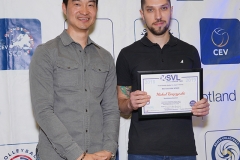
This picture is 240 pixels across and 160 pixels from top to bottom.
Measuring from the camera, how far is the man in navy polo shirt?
6.34 feet

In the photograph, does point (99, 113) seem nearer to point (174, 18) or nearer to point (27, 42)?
point (27, 42)

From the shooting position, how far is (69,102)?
179cm

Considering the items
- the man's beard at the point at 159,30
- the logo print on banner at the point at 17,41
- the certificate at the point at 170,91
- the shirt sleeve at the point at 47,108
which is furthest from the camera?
the logo print on banner at the point at 17,41

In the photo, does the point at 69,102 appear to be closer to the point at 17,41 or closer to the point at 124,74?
the point at 124,74

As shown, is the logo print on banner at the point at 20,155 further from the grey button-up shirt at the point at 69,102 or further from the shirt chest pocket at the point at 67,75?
the shirt chest pocket at the point at 67,75

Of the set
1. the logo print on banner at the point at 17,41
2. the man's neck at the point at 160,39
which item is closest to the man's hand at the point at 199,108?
the man's neck at the point at 160,39

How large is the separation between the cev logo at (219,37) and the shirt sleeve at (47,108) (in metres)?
1.39

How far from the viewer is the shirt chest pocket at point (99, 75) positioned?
1858mm

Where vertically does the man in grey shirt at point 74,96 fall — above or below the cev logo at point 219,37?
below

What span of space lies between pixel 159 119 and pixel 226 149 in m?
1.00

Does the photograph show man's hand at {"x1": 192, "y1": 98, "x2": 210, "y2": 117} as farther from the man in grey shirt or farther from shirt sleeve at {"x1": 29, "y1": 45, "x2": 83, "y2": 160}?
shirt sleeve at {"x1": 29, "y1": 45, "x2": 83, "y2": 160}

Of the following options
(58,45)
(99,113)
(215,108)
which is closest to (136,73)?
(99,113)

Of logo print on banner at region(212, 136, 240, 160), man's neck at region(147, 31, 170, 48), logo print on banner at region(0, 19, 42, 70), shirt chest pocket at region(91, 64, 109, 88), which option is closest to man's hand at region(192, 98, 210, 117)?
man's neck at region(147, 31, 170, 48)

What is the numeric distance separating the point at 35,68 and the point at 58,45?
0.63ft
